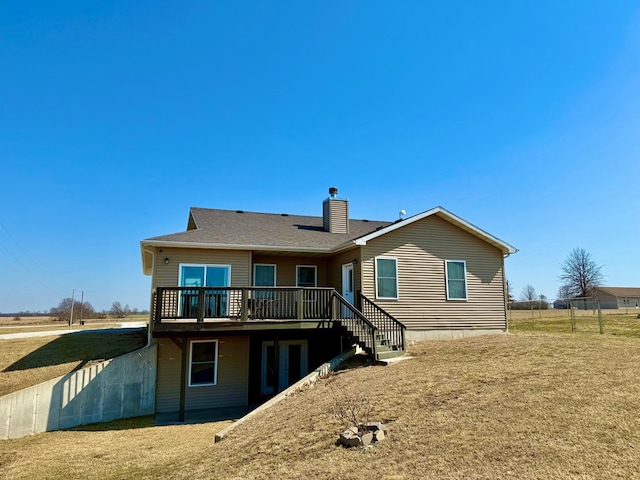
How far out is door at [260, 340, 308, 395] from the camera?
15094mm

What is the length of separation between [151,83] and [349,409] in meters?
13.6

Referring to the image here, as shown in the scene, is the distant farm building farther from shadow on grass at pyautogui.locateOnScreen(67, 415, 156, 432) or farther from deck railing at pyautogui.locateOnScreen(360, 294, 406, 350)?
shadow on grass at pyautogui.locateOnScreen(67, 415, 156, 432)

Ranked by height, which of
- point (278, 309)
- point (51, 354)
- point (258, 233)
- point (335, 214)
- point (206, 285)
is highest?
point (335, 214)

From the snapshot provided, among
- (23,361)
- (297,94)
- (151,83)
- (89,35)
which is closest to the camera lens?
(89,35)

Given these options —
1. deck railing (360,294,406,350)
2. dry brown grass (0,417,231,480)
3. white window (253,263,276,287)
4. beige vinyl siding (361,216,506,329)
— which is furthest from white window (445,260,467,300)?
dry brown grass (0,417,231,480)

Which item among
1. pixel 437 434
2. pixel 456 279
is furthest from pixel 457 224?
pixel 437 434

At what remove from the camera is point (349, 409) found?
7469 millimetres

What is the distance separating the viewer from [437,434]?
5668mm

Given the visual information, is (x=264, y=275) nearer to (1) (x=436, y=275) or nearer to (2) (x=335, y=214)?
(2) (x=335, y=214)

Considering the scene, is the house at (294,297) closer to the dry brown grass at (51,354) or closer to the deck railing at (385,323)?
the deck railing at (385,323)

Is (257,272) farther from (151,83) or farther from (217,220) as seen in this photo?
(151,83)

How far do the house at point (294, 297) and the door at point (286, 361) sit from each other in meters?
0.04

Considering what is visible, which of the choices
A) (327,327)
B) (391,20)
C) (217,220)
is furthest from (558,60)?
(217,220)

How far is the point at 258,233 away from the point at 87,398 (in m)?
7.69
